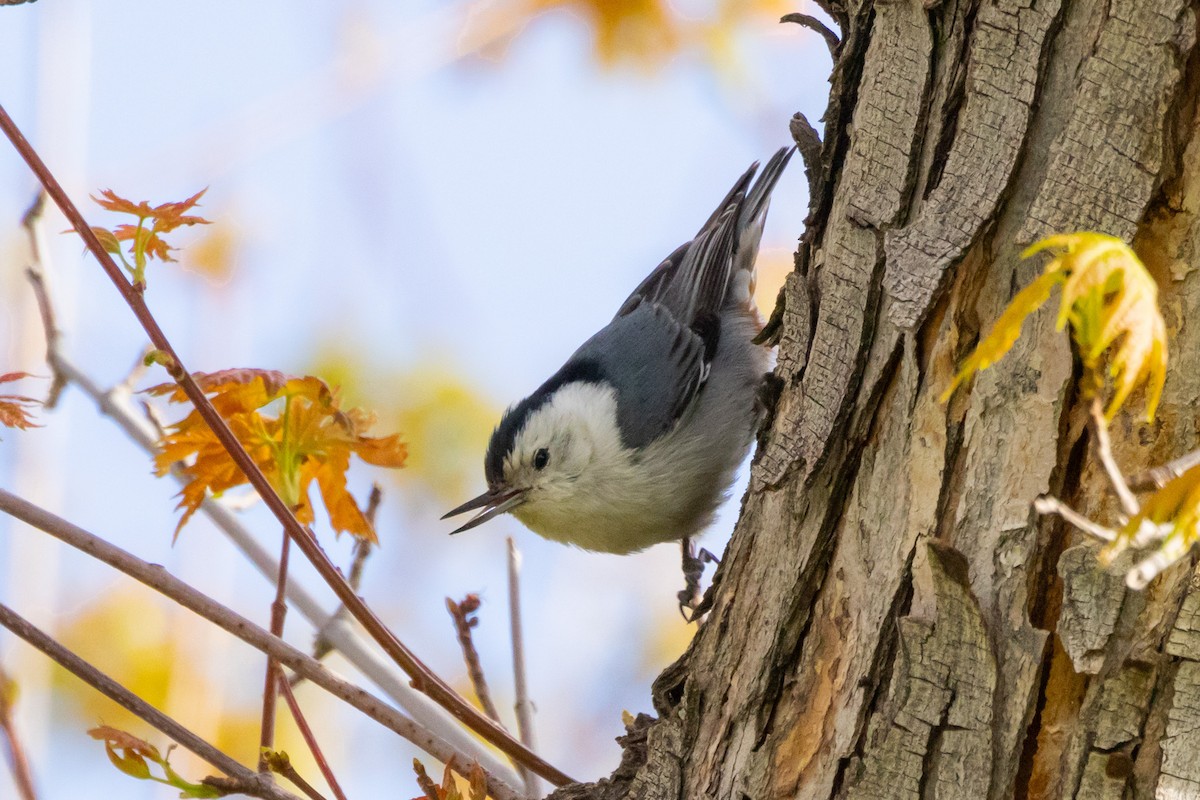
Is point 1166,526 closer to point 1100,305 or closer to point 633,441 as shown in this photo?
point 1100,305

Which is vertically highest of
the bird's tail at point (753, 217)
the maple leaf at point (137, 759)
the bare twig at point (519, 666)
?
the bird's tail at point (753, 217)

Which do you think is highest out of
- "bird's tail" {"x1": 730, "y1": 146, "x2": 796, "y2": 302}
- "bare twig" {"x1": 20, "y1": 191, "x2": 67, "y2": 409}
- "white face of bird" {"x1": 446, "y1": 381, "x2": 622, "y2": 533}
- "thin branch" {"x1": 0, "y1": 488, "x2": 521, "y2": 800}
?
"bird's tail" {"x1": 730, "y1": 146, "x2": 796, "y2": 302}

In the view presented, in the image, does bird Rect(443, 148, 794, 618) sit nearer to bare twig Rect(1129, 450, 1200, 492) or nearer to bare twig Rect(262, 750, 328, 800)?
bare twig Rect(262, 750, 328, 800)

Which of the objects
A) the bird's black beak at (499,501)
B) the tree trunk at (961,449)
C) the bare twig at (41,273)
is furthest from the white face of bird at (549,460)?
the tree trunk at (961,449)

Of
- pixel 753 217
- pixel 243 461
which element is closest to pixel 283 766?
pixel 243 461

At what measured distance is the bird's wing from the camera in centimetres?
287

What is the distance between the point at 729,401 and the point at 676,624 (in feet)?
8.86

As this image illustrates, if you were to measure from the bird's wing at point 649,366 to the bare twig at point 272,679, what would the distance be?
Answer: 4.58 ft

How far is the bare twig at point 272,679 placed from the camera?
1442 mm

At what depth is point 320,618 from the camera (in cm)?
193

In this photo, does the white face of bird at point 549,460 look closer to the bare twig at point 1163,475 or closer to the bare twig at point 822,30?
the bare twig at point 822,30

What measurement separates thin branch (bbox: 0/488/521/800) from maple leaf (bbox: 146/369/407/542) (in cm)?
25

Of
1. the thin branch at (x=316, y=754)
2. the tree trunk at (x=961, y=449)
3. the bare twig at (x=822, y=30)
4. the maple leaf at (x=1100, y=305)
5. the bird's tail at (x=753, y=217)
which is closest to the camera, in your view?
the maple leaf at (x=1100, y=305)

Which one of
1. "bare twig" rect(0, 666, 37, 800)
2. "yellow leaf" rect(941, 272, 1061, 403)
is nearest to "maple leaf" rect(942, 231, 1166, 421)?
"yellow leaf" rect(941, 272, 1061, 403)
